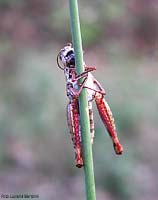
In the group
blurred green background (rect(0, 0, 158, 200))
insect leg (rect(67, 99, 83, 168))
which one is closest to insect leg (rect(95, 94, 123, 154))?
insect leg (rect(67, 99, 83, 168))

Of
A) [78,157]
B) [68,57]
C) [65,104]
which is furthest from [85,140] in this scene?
[65,104]

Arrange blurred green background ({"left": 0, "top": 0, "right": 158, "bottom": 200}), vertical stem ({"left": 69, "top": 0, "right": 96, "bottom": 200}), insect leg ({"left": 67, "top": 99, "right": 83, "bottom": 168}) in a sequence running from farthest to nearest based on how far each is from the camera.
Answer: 1. blurred green background ({"left": 0, "top": 0, "right": 158, "bottom": 200})
2. insect leg ({"left": 67, "top": 99, "right": 83, "bottom": 168})
3. vertical stem ({"left": 69, "top": 0, "right": 96, "bottom": 200})

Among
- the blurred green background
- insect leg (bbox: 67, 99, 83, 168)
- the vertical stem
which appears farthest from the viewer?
the blurred green background

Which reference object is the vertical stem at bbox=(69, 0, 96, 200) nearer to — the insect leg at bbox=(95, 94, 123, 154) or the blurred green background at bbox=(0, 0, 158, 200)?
the insect leg at bbox=(95, 94, 123, 154)

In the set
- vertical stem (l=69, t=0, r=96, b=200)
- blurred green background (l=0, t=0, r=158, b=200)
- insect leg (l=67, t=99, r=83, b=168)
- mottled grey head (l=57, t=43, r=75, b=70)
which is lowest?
vertical stem (l=69, t=0, r=96, b=200)

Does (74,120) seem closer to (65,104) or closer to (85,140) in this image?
(85,140)

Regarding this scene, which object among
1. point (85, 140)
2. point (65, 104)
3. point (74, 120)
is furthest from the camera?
point (65, 104)

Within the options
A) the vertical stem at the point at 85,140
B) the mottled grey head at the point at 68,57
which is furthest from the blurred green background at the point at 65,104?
the vertical stem at the point at 85,140

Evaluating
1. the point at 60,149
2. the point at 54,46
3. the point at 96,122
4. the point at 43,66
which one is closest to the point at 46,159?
the point at 60,149

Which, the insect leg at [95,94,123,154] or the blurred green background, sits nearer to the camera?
the insect leg at [95,94,123,154]
